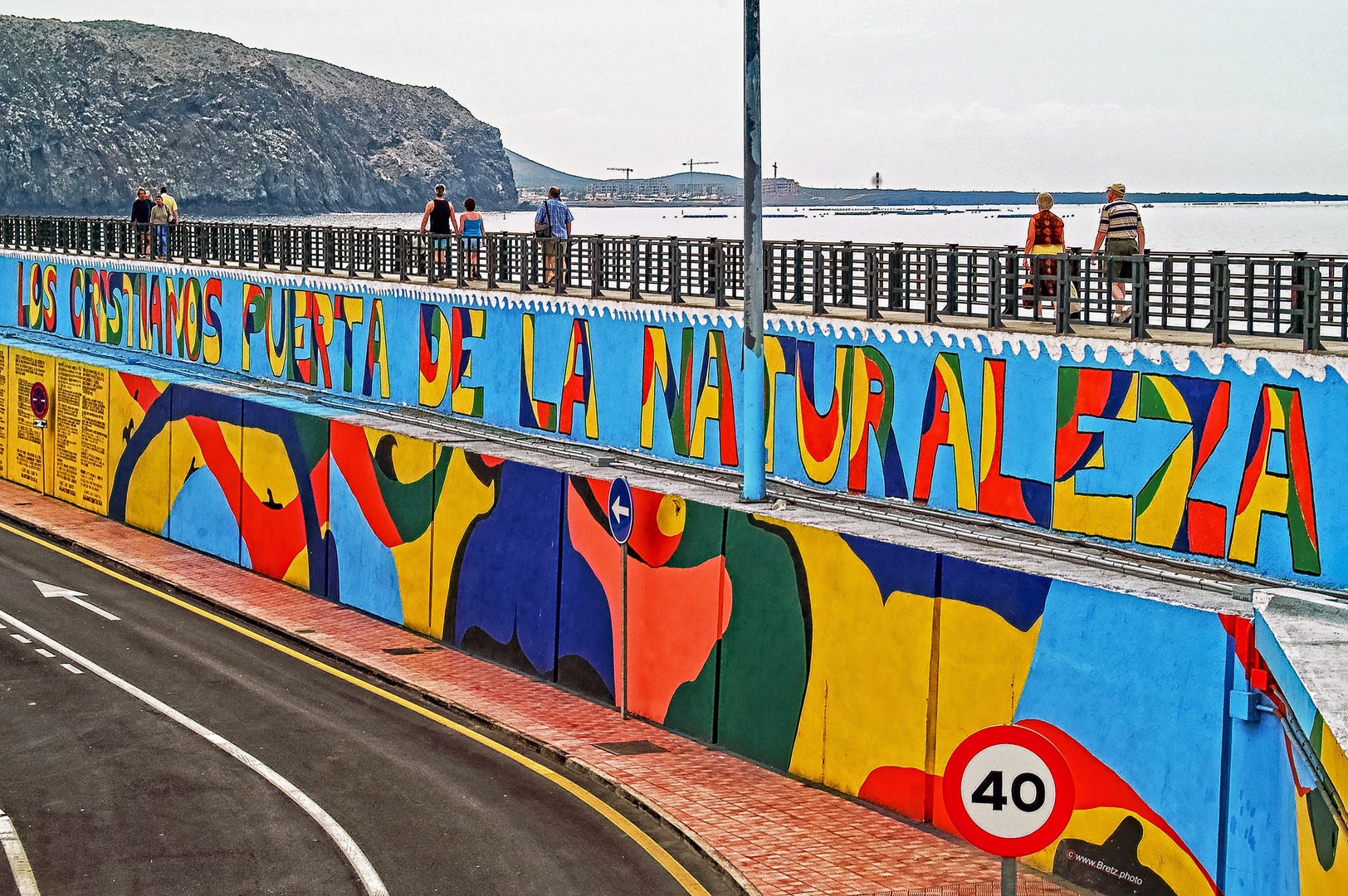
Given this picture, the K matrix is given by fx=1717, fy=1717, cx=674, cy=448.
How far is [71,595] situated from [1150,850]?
1709 cm

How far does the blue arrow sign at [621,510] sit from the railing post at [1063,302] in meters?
5.86

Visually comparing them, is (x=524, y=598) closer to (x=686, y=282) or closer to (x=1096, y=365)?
(x=1096, y=365)

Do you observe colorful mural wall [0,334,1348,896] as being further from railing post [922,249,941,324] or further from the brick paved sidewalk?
railing post [922,249,941,324]

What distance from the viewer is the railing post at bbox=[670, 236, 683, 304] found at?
1089 inches

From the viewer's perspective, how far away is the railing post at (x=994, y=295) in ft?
68.8

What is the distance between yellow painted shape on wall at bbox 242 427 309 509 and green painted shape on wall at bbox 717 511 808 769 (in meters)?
10.1

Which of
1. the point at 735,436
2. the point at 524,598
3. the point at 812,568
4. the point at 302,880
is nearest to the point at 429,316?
the point at 735,436

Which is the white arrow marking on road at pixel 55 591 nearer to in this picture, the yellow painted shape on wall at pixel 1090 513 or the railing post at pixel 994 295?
the railing post at pixel 994 295

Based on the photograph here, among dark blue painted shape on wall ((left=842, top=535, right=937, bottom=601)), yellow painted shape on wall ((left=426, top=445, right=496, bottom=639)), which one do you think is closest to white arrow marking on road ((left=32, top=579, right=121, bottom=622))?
yellow painted shape on wall ((left=426, top=445, right=496, bottom=639))

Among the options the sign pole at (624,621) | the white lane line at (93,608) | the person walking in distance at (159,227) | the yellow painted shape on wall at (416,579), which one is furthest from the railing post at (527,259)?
the person walking in distance at (159,227)

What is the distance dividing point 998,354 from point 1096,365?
1.64m

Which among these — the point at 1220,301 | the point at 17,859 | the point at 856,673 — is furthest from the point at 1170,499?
the point at 17,859

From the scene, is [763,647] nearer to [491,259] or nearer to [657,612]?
[657,612]

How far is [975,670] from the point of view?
13.7m
